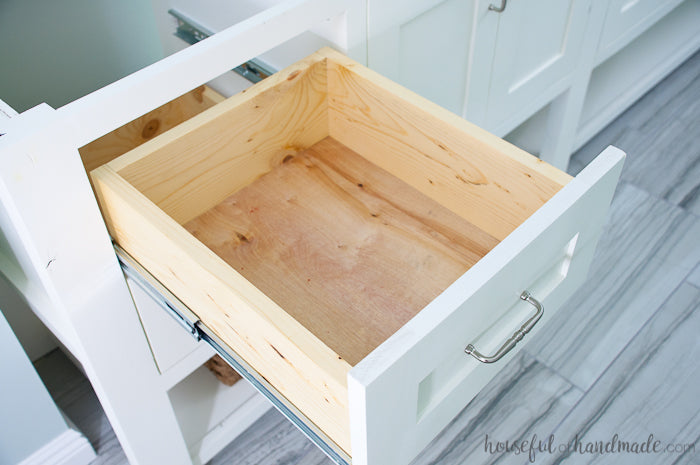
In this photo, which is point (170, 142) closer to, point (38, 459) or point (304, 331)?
point (304, 331)

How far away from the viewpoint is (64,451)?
1.26m

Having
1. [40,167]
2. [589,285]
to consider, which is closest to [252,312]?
[40,167]

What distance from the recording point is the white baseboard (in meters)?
1.24

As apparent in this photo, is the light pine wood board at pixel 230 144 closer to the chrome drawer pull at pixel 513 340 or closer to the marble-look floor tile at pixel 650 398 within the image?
the chrome drawer pull at pixel 513 340

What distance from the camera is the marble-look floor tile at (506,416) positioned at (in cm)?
127

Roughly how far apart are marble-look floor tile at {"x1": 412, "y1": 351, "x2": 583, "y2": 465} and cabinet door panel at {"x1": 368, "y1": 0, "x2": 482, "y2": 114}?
20.5 inches

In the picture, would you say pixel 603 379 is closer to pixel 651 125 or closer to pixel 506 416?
pixel 506 416

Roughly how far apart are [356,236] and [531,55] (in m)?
0.63

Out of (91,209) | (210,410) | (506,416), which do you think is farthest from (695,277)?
(91,209)

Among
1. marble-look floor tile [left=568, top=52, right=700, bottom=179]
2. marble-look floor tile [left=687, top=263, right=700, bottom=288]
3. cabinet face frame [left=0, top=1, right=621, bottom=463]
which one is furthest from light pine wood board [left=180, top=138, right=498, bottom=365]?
marble-look floor tile [left=568, top=52, right=700, bottom=179]

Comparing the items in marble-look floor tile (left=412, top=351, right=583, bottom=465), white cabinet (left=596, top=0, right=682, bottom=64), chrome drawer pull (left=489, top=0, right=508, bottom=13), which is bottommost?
marble-look floor tile (left=412, top=351, right=583, bottom=465)

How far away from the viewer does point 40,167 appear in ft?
2.45

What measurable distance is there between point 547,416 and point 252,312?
81cm

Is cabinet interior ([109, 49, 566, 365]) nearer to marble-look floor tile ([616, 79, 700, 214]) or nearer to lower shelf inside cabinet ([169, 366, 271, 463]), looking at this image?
lower shelf inside cabinet ([169, 366, 271, 463])
